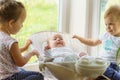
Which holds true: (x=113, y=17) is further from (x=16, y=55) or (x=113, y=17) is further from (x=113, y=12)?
(x=16, y=55)

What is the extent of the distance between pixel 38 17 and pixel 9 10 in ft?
1.95

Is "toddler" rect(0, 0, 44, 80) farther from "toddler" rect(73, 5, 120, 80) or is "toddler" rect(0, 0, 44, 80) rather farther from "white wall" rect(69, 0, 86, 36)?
"white wall" rect(69, 0, 86, 36)

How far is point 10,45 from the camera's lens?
1.54 metres

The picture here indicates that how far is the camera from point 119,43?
1964 millimetres

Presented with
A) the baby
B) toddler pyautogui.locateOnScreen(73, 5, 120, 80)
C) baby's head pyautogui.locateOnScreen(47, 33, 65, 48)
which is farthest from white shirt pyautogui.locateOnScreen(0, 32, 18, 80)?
toddler pyautogui.locateOnScreen(73, 5, 120, 80)

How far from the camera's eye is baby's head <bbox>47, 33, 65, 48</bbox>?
6.16 feet

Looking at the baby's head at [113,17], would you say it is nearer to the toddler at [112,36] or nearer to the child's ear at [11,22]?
the toddler at [112,36]

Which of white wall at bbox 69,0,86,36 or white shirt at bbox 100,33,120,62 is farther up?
white wall at bbox 69,0,86,36

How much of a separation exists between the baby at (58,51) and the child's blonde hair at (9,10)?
309mm

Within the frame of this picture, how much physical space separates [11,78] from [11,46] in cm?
18

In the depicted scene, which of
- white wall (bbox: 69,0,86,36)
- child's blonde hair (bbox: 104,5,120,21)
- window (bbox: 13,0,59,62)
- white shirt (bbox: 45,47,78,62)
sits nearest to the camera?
white shirt (bbox: 45,47,78,62)

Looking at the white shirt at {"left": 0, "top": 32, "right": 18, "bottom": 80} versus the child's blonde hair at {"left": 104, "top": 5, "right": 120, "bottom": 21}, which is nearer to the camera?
the white shirt at {"left": 0, "top": 32, "right": 18, "bottom": 80}

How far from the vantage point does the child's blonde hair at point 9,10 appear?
1.55 meters

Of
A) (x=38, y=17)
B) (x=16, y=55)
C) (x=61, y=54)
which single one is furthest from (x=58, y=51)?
(x=38, y=17)
